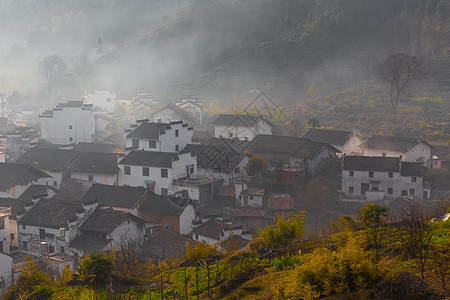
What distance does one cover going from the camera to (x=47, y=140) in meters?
39.6

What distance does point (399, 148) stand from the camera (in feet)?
114

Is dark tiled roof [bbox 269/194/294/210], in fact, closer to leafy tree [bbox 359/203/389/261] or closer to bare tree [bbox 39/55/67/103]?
leafy tree [bbox 359/203/389/261]

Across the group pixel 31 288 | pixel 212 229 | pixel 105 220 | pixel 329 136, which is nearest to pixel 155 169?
pixel 105 220

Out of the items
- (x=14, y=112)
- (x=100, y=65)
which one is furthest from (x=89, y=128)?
(x=100, y=65)

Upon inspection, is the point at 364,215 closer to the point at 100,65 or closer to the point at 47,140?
the point at 47,140

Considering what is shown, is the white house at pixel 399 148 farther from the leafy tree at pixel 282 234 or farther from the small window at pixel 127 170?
the leafy tree at pixel 282 234

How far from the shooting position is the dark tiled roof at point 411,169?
30.2 metres

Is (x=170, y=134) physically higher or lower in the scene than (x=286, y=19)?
lower

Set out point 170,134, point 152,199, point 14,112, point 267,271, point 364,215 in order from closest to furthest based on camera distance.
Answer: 1. point 267,271
2. point 364,215
3. point 152,199
4. point 170,134
5. point 14,112

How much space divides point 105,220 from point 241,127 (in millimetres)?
20882

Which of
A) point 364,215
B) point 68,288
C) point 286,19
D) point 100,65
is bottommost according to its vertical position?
point 68,288

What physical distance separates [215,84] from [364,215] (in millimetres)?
48432

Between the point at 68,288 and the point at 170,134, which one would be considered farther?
the point at 170,134

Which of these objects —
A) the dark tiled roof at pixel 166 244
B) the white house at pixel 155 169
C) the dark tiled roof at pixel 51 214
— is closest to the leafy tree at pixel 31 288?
the dark tiled roof at pixel 166 244
